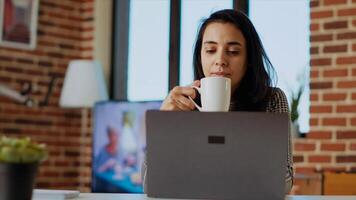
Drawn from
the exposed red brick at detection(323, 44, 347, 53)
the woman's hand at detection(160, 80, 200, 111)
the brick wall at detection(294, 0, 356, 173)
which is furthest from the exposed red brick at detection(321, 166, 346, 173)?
the woman's hand at detection(160, 80, 200, 111)

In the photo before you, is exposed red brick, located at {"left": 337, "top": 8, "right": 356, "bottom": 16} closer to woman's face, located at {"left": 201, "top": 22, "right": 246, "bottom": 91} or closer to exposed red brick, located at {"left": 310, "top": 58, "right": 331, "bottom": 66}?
exposed red brick, located at {"left": 310, "top": 58, "right": 331, "bottom": 66}

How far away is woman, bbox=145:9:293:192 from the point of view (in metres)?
2.02

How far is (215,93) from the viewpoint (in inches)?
63.9

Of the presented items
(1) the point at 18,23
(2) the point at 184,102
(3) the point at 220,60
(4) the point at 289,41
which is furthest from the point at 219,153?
(1) the point at 18,23

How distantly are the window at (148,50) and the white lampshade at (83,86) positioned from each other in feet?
1.03

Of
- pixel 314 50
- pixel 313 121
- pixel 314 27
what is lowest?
pixel 313 121

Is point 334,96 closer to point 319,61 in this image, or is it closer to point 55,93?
point 319,61

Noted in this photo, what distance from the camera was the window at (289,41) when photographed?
153 inches

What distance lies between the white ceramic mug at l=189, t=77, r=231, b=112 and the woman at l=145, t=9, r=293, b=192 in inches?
14.2

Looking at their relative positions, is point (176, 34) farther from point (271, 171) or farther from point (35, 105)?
point (271, 171)

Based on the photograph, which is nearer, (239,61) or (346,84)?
(239,61)

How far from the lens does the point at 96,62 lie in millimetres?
4680

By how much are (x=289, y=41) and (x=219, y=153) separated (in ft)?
8.90

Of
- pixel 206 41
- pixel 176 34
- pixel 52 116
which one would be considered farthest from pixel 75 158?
pixel 206 41
